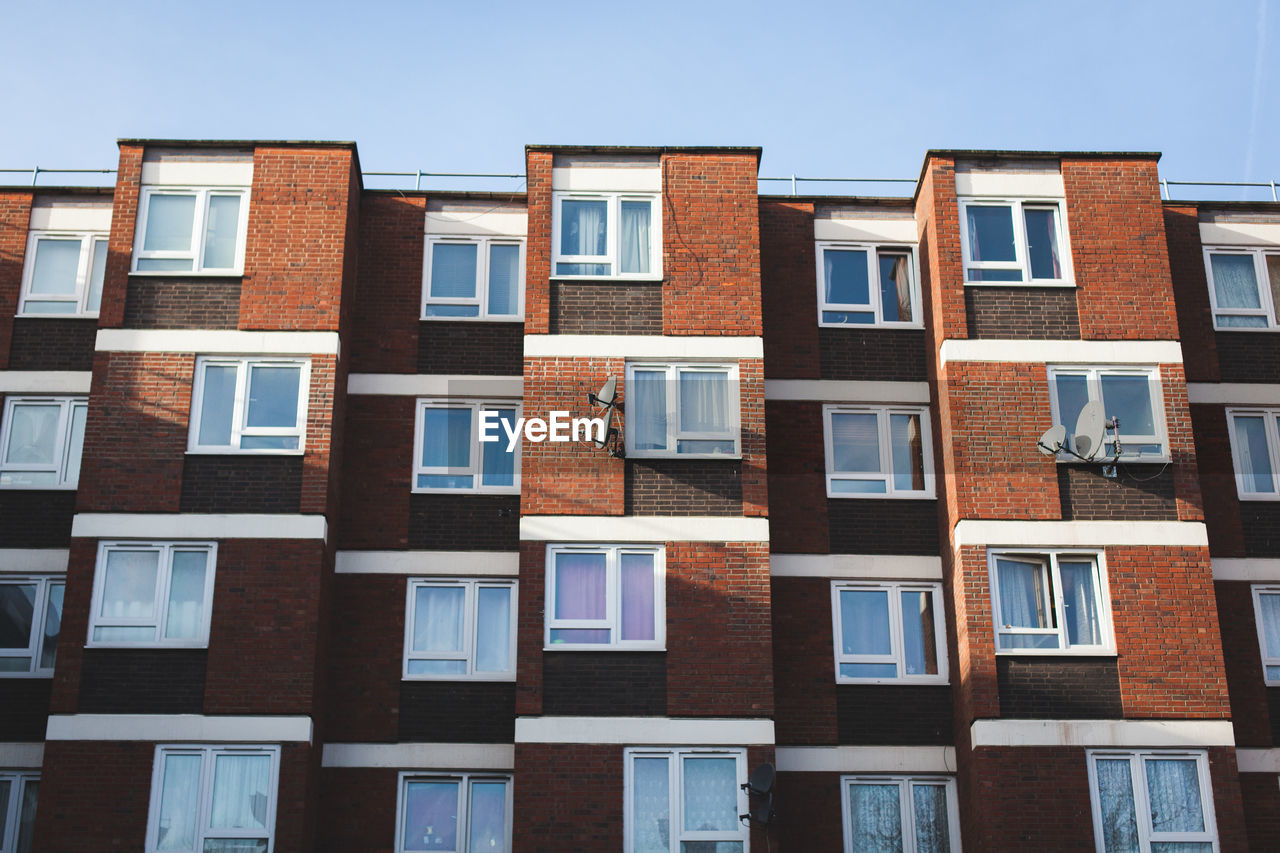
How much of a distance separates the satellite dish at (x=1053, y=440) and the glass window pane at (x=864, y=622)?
289 centimetres

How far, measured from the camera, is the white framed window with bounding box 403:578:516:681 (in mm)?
19172

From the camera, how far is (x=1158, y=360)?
1977 cm

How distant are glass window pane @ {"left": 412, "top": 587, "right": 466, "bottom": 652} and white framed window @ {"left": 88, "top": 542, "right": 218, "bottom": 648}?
2.75 meters

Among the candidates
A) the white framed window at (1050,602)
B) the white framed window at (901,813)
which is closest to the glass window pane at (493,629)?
the white framed window at (901,813)

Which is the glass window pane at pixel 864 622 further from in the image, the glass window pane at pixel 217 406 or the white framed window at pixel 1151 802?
the glass window pane at pixel 217 406

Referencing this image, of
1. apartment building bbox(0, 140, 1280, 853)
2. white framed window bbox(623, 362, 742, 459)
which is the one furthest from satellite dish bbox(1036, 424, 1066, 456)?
white framed window bbox(623, 362, 742, 459)

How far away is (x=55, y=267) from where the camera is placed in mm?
21562

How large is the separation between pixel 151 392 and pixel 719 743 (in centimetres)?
882

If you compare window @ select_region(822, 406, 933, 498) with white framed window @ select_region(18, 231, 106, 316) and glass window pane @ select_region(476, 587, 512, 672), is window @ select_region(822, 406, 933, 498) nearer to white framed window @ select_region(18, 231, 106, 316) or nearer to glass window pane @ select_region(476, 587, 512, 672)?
glass window pane @ select_region(476, 587, 512, 672)

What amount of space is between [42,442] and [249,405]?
11.8 ft

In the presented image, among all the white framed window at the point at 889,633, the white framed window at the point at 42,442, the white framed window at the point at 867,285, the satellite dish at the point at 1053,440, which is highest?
the white framed window at the point at 867,285

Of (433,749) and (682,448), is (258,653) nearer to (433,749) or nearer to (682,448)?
(433,749)

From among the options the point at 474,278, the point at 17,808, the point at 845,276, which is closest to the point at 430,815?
the point at 17,808

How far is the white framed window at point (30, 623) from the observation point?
19422 millimetres
